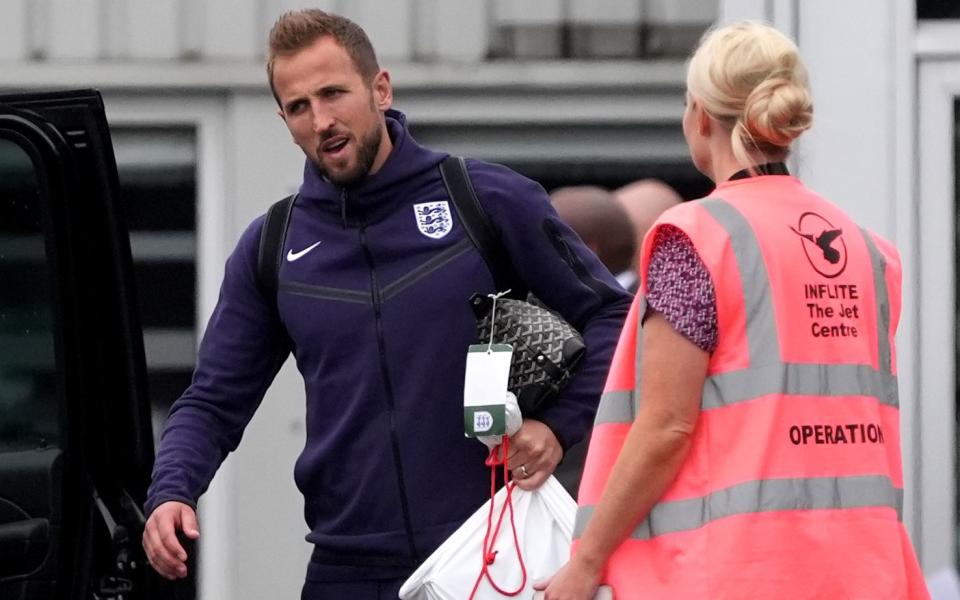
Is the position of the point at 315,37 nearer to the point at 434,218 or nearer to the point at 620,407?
the point at 434,218

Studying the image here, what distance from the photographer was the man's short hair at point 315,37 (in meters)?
4.04

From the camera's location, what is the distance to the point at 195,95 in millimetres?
7258

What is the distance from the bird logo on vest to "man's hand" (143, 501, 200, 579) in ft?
4.09

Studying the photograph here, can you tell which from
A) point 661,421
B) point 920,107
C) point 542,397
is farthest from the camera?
point 920,107

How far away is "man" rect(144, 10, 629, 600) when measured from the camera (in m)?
3.90

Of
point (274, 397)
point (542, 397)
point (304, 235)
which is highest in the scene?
point (304, 235)

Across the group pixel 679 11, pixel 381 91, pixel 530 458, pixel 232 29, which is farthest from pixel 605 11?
pixel 530 458

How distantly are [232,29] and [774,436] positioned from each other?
14.0ft

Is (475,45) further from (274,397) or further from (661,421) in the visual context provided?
(661,421)

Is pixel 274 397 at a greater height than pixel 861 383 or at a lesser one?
lesser

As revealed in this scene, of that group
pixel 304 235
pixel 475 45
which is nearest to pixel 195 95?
pixel 475 45

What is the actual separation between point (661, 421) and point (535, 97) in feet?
13.6

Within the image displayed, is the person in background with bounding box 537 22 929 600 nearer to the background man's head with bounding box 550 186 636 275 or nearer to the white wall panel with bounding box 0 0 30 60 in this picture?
the background man's head with bounding box 550 186 636 275

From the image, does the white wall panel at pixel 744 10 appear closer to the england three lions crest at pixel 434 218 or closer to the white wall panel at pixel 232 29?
the white wall panel at pixel 232 29
